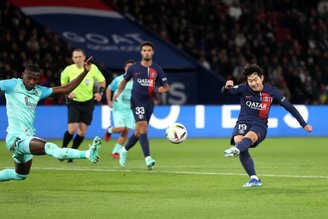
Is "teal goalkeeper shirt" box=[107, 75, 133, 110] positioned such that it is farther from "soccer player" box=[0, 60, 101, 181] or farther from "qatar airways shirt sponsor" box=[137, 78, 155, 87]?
"soccer player" box=[0, 60, 101, 181]

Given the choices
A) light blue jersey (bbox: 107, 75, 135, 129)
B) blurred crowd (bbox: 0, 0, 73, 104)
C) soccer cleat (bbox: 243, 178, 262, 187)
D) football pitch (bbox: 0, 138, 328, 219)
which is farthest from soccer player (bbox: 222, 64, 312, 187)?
blurred crowd (bbox: 0, 0, 73, 104)

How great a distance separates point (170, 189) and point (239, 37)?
19.4 meters

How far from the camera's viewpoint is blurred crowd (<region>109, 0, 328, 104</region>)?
30.0 meters

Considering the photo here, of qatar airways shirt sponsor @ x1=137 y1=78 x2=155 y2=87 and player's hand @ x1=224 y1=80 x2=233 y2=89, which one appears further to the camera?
qatar airways shirt sponsor @ x1=137 y1=78 x2=155 y2=87

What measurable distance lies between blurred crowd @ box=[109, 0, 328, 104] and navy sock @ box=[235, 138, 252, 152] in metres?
16.6

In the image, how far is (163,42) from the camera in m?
29.7

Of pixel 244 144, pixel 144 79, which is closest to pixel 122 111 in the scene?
pixel 144 79

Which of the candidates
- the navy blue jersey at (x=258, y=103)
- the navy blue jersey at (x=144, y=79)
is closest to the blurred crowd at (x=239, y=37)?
the navy blue jersey at (x=144, y=79)

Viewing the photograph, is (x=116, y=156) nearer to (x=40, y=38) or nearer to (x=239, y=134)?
(x=239, y=134)

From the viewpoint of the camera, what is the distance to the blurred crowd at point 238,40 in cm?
2998

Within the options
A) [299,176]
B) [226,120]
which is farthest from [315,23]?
[299,176]

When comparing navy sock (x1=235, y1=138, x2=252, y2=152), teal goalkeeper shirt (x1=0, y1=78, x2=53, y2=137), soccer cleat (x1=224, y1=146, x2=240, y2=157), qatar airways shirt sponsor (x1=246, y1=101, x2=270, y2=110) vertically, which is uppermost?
teal goalkeeper shirt (x1=0, y1=78, x2=53, y2=137)

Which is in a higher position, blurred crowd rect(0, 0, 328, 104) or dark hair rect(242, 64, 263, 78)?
dark hair rect(242, 64, 263, 78)

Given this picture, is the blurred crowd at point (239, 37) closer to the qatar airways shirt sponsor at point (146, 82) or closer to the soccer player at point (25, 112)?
the qatar airways shirt sponsor at point (146, 82)
